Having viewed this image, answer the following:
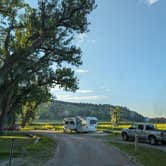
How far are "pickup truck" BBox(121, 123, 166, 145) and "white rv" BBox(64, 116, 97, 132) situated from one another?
22.8 m

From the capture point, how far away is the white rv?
195 ft

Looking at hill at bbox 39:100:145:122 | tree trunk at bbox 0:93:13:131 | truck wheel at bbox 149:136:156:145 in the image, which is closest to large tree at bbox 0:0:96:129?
tree trunk at bbox 0:93:13:131

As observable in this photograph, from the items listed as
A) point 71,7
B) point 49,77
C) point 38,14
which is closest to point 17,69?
point 38,14

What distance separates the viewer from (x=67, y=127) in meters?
64.4

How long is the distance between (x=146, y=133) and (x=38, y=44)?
1385cm

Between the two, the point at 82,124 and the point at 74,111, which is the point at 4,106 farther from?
the point at 74,111

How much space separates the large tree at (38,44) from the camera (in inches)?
1030

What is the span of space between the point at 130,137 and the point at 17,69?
14.0m

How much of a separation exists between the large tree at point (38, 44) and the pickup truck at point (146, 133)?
820 centimetres

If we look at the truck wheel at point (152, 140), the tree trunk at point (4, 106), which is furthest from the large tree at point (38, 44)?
the truck wheel at point (152, 140)

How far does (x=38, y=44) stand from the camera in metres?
26.7

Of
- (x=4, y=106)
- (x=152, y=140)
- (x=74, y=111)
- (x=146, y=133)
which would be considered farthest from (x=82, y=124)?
(x=74, y=111)

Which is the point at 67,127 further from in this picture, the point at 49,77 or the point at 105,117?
the point at 105,117

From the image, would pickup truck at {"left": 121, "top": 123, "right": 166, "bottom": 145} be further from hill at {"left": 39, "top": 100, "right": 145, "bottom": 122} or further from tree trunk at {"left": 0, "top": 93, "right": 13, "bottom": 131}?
hill at {"left": 39, "top": 100, "right": 145, "bottom": 122}
